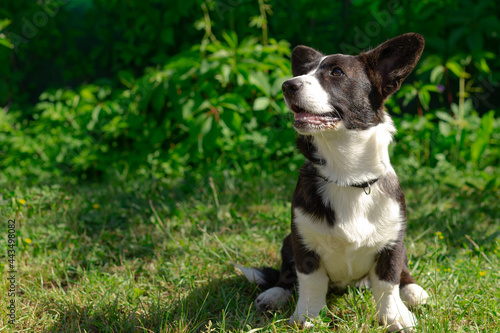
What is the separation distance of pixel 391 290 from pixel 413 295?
0.23 m

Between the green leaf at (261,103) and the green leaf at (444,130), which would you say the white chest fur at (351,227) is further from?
the green leaf at (444,130)

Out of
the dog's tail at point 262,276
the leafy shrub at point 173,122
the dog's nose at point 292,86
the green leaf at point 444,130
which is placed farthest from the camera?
the green leaf at point 444,130

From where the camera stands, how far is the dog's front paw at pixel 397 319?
6.45 feet

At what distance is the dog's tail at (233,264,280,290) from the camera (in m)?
2.35

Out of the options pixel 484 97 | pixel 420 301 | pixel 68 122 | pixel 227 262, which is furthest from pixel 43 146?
pixel 484 97

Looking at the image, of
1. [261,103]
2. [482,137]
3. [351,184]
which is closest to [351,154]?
[351,184]

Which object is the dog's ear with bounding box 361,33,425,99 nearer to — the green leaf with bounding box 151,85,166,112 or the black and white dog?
the black and white dog

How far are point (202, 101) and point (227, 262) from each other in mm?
1702

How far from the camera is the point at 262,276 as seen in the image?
238cm

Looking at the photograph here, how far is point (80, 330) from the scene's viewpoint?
1.99 metres

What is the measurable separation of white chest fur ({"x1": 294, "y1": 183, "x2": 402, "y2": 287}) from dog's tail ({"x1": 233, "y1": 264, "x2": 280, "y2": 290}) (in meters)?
0.49

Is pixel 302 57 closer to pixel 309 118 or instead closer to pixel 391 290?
pixel 309 118

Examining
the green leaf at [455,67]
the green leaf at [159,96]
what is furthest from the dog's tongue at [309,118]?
the green leaf at [455,67]

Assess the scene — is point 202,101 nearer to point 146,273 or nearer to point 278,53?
point 278,53
